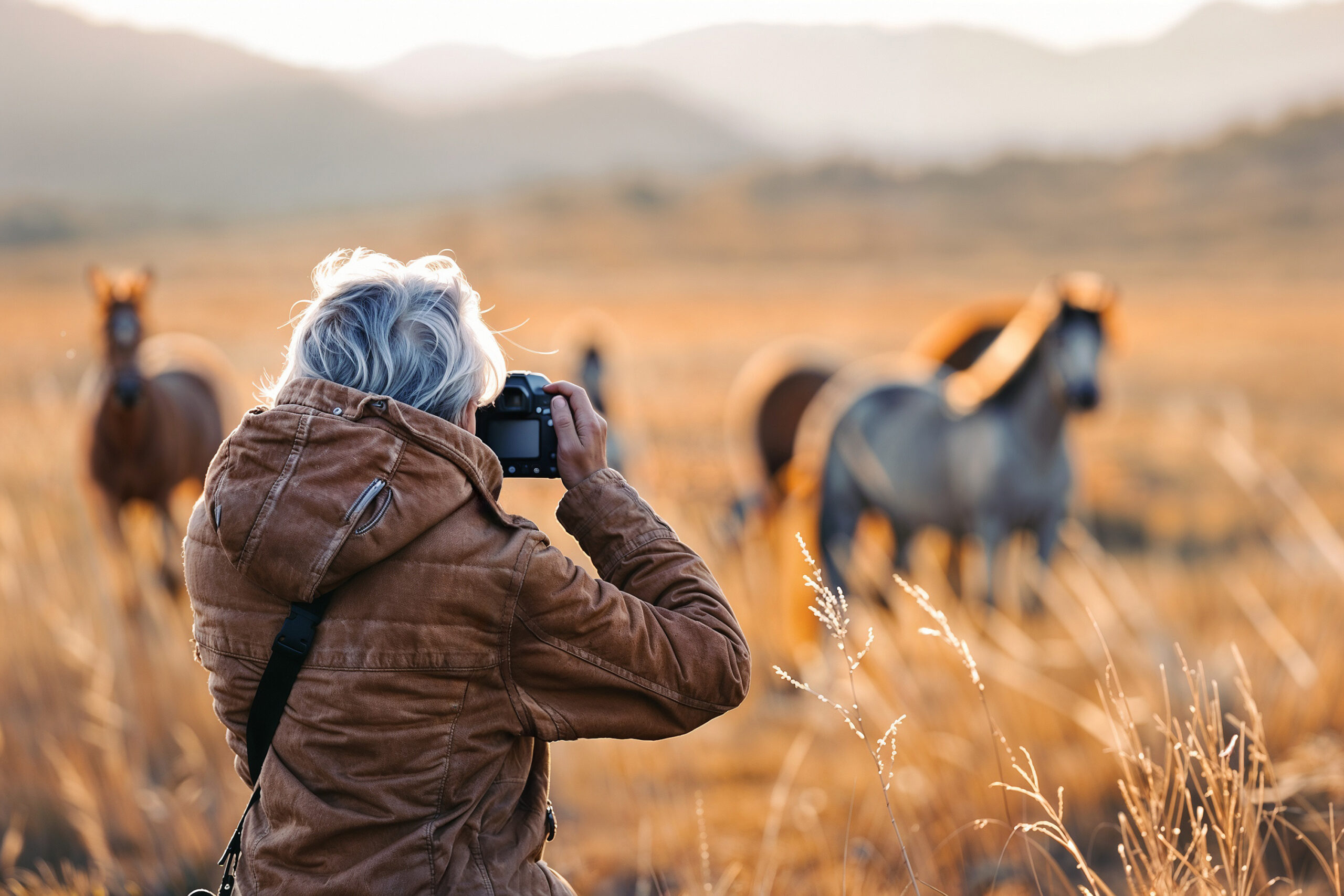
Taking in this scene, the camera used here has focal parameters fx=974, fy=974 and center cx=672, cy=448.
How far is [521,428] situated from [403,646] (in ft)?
1.42

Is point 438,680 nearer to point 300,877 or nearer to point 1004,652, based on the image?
point 300,877

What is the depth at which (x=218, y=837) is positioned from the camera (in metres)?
3.40

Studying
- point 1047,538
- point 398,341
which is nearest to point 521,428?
point 398,341

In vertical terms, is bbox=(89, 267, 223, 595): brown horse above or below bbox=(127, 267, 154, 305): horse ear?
below

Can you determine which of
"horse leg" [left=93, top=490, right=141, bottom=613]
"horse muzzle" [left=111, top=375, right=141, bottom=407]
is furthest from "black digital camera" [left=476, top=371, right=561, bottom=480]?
"horse muzzle" [left=111, top=375, right=141, bottom=407]

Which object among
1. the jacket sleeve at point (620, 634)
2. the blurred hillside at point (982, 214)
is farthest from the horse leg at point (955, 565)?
the blurred hillside at point (982, 214)

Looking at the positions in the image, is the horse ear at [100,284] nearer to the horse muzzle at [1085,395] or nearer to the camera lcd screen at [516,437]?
the camera lcd screen at [516,437]

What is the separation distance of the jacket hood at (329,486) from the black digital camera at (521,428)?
9.7 inches

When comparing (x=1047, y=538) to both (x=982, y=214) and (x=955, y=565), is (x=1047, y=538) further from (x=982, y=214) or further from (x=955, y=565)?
(x=982, y=214)

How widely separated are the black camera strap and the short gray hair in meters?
0.32

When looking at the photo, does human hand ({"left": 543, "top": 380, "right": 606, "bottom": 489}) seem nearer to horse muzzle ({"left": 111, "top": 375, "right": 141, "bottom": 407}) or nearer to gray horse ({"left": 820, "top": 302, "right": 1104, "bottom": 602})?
gray horse ({"left": 820, "top": 302, "right": 1104, "bottom": 602})

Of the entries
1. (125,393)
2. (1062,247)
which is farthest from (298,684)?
(1062,247)

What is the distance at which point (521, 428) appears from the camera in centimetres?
164

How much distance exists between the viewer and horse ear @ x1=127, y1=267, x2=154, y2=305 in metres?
5.28
